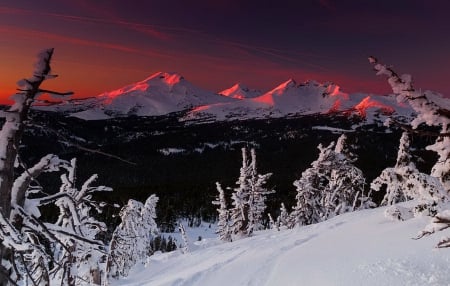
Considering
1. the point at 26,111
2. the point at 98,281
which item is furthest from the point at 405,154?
the point at 26,111

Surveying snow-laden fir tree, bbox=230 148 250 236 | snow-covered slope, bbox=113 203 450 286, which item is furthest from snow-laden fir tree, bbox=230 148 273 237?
snow-covered slope, bbox=113 203 450 286

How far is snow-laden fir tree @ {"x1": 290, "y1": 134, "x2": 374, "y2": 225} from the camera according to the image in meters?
29.8

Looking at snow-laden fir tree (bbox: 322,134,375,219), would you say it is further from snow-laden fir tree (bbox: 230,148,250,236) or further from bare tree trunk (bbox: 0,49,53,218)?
bare tree trunk (bbox: 0,49,53,218)

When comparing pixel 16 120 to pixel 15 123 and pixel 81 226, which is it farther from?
A: pixel 81 226

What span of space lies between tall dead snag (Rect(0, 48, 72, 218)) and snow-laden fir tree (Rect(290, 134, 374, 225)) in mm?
26803

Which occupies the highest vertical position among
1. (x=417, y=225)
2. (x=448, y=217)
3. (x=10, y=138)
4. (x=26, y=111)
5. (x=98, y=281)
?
(x=26, y=111)

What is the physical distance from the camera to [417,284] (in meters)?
8.82

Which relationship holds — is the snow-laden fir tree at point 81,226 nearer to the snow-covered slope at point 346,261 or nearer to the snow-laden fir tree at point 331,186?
the snow-covered slope at point 346,261

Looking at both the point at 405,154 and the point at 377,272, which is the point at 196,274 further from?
the point at 405,154

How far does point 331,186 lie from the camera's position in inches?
1272

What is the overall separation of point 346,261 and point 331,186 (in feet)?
72.4

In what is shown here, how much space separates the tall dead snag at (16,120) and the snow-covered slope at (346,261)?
704cm

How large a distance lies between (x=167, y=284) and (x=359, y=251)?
5880 millimetres

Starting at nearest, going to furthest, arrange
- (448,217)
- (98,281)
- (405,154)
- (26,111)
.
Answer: (26,111)
(448,217)
(98,281)
(405,154)
